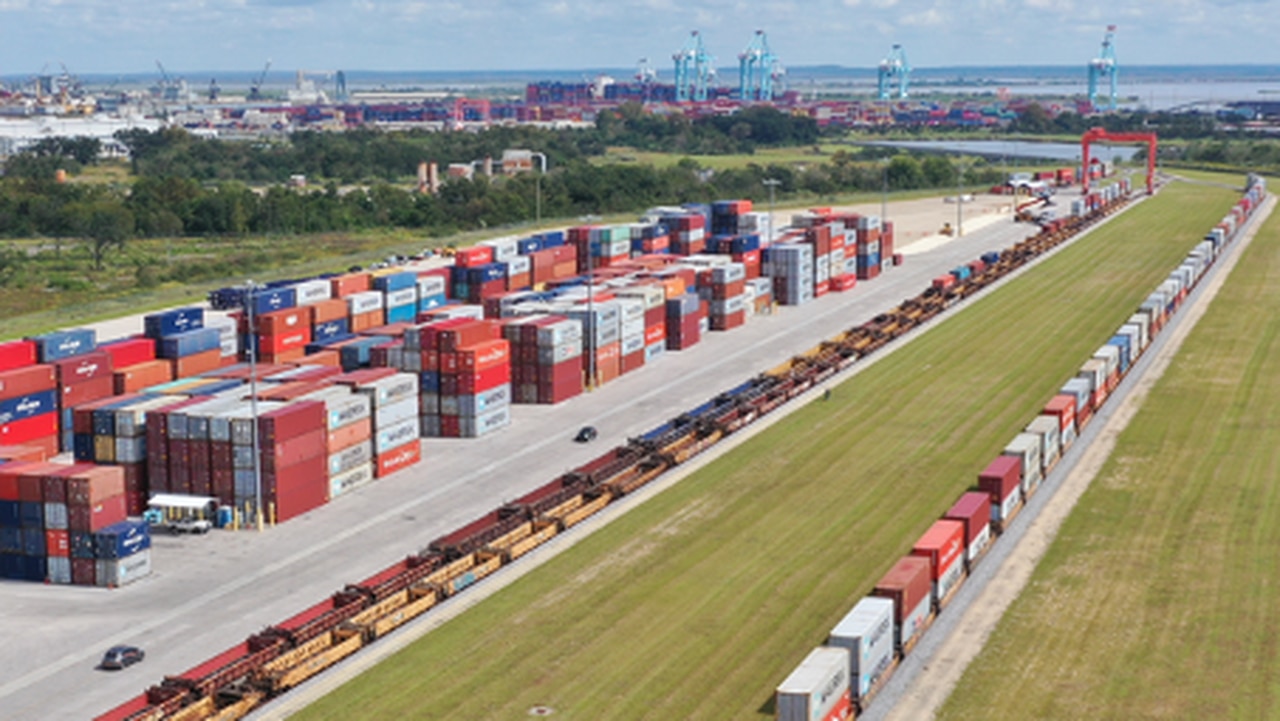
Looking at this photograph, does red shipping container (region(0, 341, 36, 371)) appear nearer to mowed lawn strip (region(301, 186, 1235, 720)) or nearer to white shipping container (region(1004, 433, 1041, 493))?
mowed lawn strip (region(301, 186, 1235, 720))

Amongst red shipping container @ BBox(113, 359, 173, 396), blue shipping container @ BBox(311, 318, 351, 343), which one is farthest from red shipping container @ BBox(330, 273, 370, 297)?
red shipping container @ BBox(113, 359, 173, 396)

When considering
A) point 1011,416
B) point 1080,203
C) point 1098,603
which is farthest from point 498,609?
point 1080,203

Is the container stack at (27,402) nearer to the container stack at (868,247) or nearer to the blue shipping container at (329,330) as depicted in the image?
the blue shipping container at (329,330)

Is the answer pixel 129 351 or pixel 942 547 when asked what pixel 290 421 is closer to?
pixel 129 351

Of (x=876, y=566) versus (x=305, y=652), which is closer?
(x=305, y=652)

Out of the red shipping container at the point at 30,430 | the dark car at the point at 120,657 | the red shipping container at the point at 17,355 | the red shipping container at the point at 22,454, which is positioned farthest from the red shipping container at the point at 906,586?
the red shipping container at the point at 17,355

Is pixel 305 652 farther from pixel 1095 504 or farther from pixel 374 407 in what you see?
pixel 1095 504
